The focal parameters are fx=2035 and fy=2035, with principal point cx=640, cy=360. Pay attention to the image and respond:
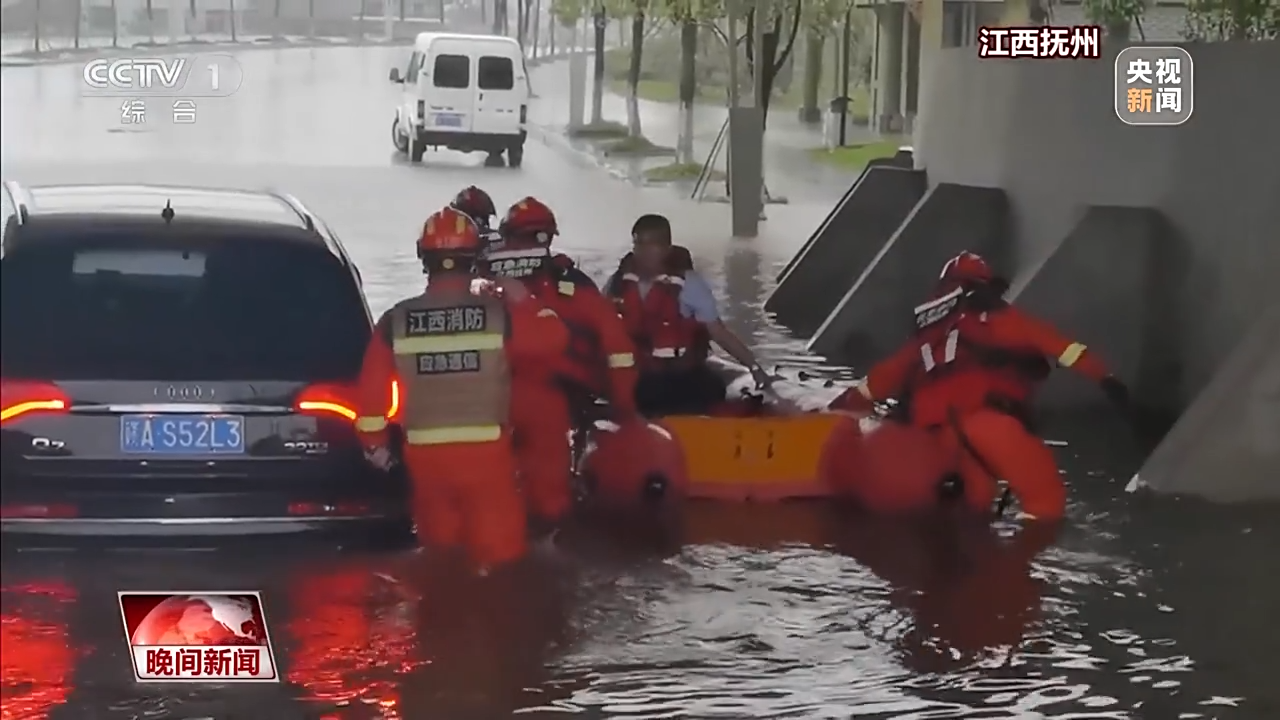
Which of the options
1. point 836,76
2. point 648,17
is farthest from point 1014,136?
point 648,17

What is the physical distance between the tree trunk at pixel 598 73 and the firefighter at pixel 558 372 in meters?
3.32

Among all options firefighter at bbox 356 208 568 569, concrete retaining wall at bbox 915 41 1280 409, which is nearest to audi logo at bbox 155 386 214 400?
firefighter at bbox 356 208 568 569

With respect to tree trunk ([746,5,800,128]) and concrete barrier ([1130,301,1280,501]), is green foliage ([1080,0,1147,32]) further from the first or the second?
tree trunk ([746,5,800,128])

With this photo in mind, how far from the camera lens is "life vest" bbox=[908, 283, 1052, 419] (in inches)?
314

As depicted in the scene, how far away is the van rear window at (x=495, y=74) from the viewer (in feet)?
37.1

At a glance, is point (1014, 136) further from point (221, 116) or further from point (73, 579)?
point (73, 579)

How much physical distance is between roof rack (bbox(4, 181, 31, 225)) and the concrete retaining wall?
17.1ft

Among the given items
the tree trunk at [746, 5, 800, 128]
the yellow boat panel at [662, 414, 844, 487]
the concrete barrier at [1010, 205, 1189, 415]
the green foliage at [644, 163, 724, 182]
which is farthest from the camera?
the green foliage at [644, 163, 724, 182]

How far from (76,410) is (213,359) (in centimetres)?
41

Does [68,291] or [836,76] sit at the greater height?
[836,76]

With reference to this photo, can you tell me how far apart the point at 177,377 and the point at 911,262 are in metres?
6.71

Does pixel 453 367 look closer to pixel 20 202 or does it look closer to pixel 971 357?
pixel 20 202

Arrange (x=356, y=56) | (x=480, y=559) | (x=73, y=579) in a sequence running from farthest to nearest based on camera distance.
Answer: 1. (x=356, y=56)
2. (x=480, y=559)
3. (x=73, y=579)

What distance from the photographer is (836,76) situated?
11164 mm
